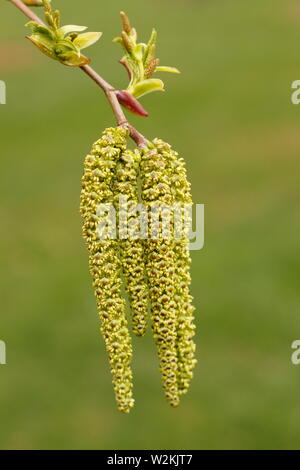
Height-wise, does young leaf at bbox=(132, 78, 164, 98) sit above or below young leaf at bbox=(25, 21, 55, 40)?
below

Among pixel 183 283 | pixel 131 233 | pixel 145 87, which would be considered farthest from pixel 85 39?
pixel 183 283

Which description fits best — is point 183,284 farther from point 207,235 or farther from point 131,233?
point 207,235

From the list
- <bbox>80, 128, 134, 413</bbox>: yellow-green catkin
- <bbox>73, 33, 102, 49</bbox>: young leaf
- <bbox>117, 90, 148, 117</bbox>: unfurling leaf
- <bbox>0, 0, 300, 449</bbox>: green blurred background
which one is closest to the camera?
<bbox>80, 128, 134, 413</bbox>: yellow-green catkin

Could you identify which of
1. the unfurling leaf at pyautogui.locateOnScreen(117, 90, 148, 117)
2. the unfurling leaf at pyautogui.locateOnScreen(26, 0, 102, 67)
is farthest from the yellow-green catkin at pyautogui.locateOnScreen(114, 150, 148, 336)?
the unfurling leaf at pyautogui.locateOnScreen(26, 0, 102, 67)

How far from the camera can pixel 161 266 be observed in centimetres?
193

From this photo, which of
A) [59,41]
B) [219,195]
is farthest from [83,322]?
[59,41]

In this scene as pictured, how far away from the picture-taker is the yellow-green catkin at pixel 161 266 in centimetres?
189

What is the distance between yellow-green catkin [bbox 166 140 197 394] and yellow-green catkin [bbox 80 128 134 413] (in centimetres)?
13

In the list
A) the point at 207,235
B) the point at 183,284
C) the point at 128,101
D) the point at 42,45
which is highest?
the point at 207,235

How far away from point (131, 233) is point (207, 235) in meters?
8.62

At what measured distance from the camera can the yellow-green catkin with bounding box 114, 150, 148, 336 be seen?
1878mm

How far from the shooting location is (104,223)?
74.2 inches

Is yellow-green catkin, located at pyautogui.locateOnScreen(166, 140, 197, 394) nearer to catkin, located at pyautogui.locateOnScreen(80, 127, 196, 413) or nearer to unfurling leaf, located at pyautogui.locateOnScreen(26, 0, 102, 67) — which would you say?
catkin, located at pyautogui.locateOnScreen(80, 127, 196, 413)

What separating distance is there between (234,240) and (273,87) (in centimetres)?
543
